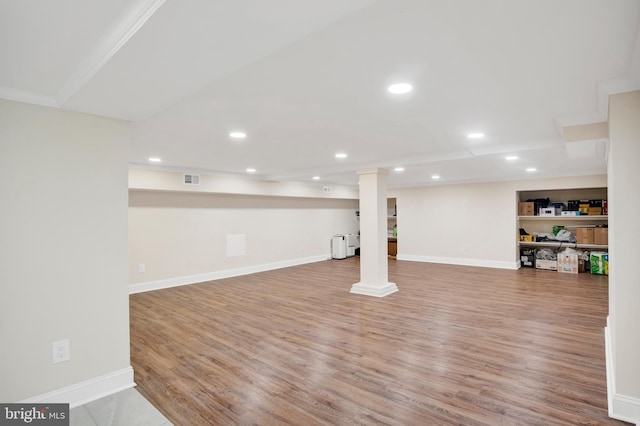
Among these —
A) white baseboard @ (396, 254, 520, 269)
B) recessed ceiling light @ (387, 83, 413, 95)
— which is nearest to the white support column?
recessed ceiling light @ (387, 83, 413, 95)

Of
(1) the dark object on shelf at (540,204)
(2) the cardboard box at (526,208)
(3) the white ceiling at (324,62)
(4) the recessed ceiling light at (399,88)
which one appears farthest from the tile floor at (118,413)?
(1) the dark object on shelf at (540,204)

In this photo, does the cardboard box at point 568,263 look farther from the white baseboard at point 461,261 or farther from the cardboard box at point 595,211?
the cardboard box at point 595,211

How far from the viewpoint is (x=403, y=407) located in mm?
2256

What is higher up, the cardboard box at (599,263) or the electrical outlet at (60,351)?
the electrical outlet at (60,351)

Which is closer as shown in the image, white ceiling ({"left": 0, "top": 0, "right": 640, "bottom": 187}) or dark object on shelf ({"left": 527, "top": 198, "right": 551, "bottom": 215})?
white ceiling ({"left": 0, "top": 0, "right": 640, "bottom": 187})

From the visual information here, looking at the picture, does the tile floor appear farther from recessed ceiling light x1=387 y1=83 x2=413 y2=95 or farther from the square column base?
the square column base

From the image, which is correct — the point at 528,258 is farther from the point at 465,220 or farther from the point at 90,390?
the point at 90,390

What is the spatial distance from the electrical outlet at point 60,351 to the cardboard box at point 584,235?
8620 millimetres

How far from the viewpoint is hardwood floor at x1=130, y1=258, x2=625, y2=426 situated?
2.23 m

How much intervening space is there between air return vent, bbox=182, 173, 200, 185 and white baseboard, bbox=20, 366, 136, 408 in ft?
12.7

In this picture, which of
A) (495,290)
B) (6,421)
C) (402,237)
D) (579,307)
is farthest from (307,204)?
(6,421)

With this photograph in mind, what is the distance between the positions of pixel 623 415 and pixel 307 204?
749 centimetres

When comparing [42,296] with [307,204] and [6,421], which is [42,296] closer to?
[6,421]

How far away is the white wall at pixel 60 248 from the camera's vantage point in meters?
2.05
